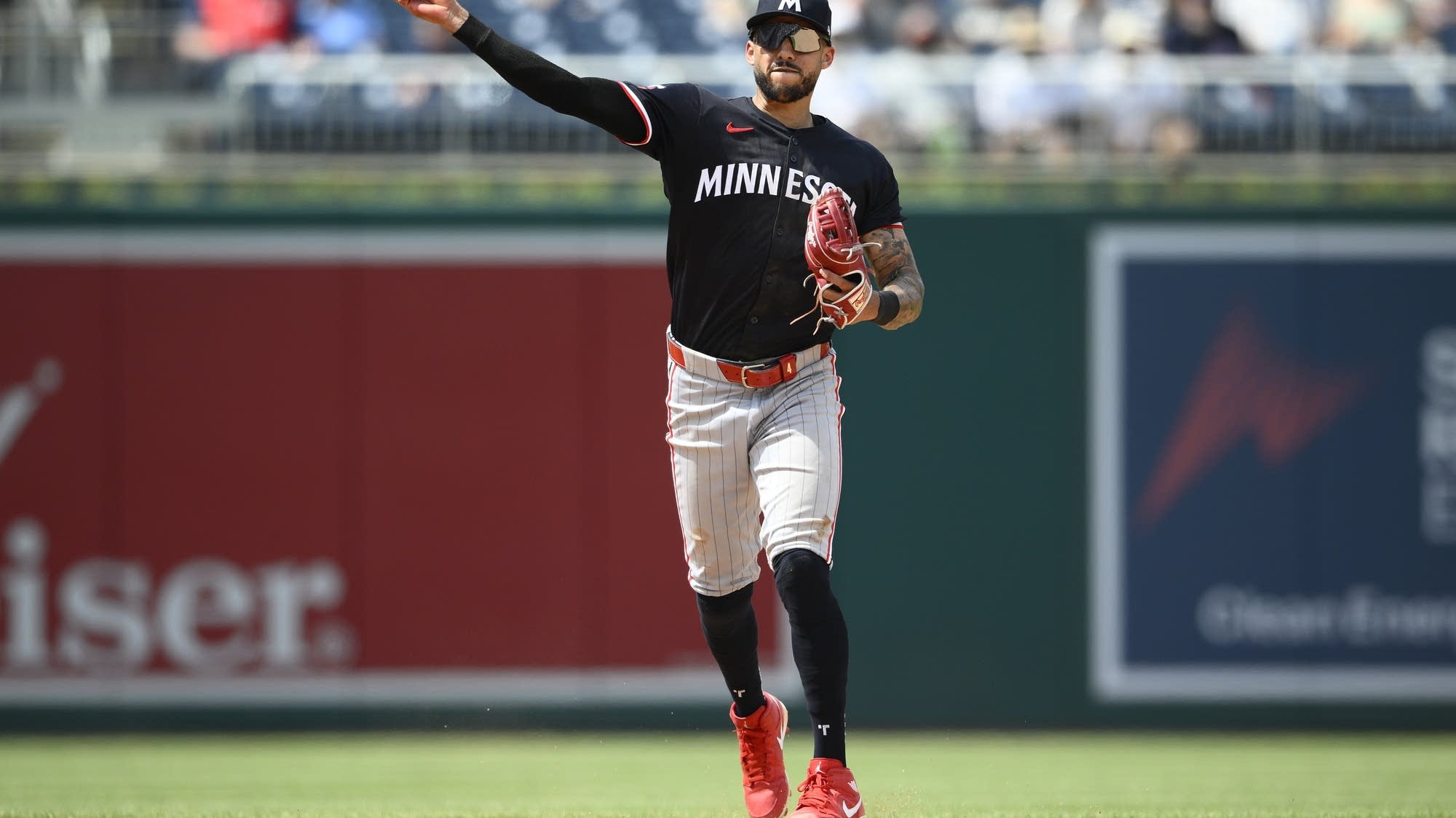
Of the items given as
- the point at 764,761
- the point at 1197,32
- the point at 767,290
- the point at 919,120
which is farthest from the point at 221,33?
the point at 764,761

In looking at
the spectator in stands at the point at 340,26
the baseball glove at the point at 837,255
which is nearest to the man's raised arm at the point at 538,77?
the baseball glove at the point at 837,255

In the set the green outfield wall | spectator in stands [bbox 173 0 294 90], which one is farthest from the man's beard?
spectator in stands [bbox 173 0 294 90]

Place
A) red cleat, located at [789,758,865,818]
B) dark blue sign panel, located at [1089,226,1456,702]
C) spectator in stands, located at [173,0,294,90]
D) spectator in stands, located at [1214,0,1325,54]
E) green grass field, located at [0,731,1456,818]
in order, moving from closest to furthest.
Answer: red cleat, located at [789,758,865,818], green grass field, located at [0,731,1456,818], dark blue sign panel, located at [1089,226,1456,702], spectator in stands, located at [173,0,294,90], spectator in stands, located at [1214,0,1325,54]

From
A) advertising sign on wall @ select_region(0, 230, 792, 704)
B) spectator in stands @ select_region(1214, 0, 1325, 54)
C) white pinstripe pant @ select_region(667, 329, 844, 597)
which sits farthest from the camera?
spectator in stands @ select_region(1214, 0, 1325, 54)

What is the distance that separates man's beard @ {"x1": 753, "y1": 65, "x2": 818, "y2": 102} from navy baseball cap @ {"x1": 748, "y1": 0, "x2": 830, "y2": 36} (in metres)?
0.14

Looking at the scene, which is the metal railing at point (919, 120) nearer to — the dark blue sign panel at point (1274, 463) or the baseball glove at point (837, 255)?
the dark blue sign panel at point (1274, 463)

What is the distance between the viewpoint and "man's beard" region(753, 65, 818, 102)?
5004mm

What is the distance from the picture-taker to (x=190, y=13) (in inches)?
410

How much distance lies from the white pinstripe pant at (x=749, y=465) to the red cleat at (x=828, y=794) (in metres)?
0.59

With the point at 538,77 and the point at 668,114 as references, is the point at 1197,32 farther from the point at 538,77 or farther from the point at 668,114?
the point at 538,77

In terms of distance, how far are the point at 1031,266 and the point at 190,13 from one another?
204 inches

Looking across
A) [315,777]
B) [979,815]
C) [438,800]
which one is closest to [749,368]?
[979,815]

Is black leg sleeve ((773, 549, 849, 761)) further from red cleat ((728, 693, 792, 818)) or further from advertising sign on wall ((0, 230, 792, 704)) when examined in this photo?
advertising sign on wall ((0, 230, 792, 704))

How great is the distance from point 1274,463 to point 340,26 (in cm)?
607
